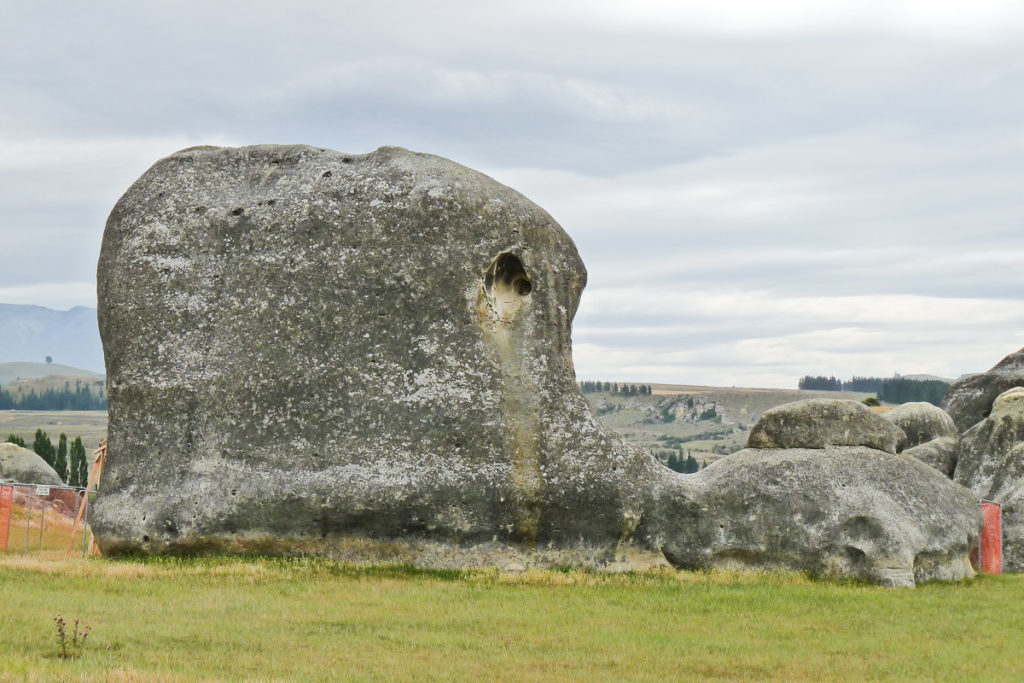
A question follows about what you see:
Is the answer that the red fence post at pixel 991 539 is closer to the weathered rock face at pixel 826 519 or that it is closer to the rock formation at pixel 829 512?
the rock formation at pixel 829 512

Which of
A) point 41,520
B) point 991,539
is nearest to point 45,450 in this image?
point 41,520

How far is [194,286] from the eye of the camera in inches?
865

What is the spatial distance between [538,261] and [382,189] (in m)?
3.15

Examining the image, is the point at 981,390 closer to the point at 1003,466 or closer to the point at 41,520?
the point at 1003,466

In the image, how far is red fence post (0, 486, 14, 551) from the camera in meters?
24.9

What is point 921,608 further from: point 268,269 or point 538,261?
point 268,269

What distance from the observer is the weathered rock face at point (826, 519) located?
2077 cm

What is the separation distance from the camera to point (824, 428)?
2259cm

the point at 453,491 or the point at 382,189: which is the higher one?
the point at 382,189

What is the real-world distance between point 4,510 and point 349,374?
43.5 ft

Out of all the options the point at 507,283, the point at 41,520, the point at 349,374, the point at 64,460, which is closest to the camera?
the point at 349,374

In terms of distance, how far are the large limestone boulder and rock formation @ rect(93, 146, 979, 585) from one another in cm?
2373

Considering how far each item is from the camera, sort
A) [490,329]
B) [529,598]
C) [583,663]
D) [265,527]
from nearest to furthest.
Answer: [583,663] < [529,598] < [265,527] < [490,329]

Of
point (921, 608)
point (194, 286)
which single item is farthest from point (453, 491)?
point (921, 608)
